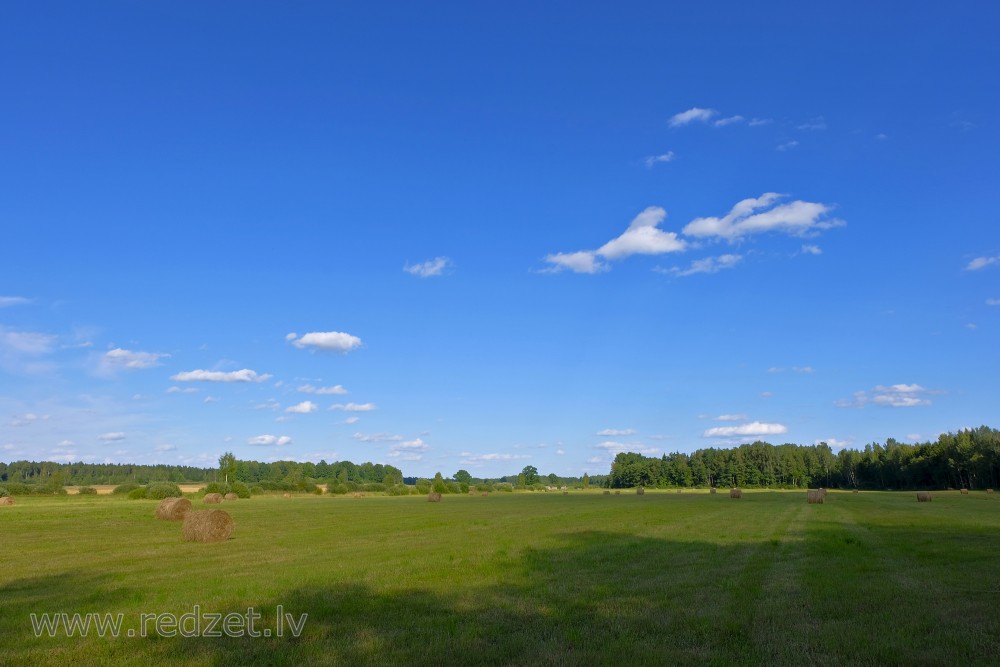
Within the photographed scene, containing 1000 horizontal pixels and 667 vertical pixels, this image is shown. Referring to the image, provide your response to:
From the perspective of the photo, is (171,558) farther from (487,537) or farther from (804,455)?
(804,455)

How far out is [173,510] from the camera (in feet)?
119

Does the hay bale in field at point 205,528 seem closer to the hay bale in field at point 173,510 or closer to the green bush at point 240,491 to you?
the hay bale in field at point 173,510

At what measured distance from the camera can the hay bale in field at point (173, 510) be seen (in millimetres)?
36406

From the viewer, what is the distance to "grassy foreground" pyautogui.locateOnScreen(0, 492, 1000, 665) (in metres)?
9.07

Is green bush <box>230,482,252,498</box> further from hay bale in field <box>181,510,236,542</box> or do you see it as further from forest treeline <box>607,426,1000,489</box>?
forest treeline <box>607,426,1000,489</box>

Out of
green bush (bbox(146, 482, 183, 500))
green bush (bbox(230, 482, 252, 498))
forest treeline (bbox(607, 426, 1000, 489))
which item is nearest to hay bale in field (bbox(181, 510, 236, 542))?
green bush (bbox(146, 482, 183, 500))

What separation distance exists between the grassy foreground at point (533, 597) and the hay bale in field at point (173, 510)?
1177 cm

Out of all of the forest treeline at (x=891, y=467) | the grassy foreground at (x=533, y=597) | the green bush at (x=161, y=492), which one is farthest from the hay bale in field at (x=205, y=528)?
the forest treeline at (x=891, y=467)

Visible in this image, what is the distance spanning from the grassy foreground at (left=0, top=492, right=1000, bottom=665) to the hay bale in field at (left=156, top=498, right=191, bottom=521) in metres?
11.8

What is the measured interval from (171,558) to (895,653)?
1948cm

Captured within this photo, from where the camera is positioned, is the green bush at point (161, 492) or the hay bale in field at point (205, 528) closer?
the hay bale in field at point (205, 528)

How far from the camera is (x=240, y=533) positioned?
2889 centimetres

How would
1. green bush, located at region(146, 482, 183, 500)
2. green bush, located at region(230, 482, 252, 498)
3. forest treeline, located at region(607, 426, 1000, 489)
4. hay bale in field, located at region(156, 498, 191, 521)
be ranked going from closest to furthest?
hay bale in field, located at region(156, 498, 191, 521) → green bush, located at region(146, 482, 183, 500) → green bush, located at region(230, 482, 252, 498) → forest treeline, located at region(607, 426, 1000, 489)

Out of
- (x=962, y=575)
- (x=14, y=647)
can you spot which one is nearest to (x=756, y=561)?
(x=962, y=575)
